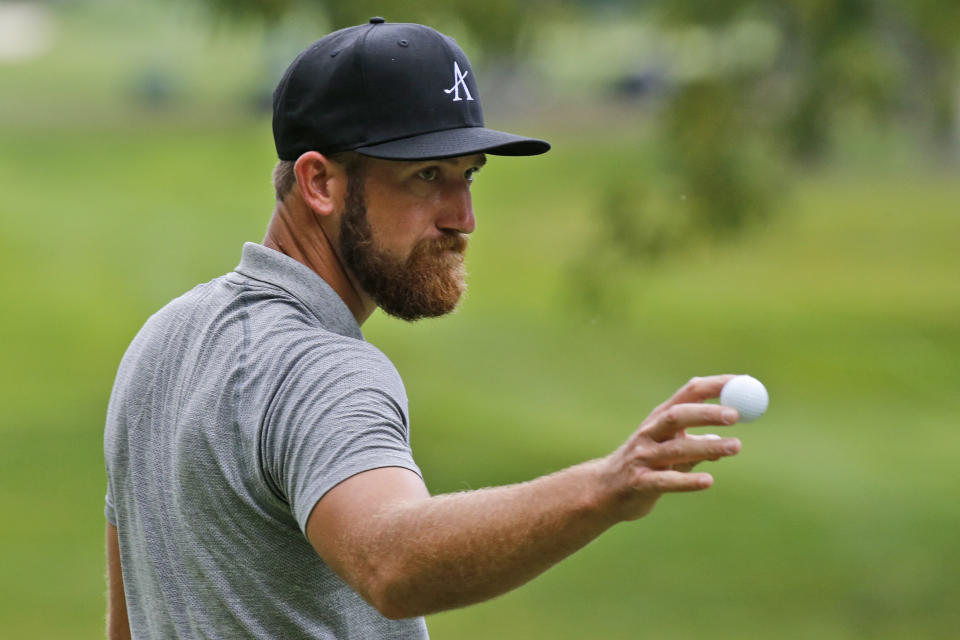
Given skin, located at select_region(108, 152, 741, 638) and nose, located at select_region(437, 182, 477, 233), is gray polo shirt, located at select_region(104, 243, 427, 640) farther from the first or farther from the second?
nose, located at select_region(437, 182, 477, 233)

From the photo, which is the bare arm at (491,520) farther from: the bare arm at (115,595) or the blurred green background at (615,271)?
the blurred green background at (615,271)

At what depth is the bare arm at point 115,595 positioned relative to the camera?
2.49m

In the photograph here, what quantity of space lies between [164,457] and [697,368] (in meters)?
12.6

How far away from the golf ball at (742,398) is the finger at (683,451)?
0.41 ft

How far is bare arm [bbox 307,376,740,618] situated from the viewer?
1748 millimetres

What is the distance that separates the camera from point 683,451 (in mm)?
1732

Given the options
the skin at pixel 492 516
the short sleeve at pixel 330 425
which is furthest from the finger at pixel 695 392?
the short sleeve at pixel 330 425

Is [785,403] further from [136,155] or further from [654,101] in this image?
[136,155]

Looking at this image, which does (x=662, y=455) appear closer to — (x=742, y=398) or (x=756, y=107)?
(x=742, y=398)

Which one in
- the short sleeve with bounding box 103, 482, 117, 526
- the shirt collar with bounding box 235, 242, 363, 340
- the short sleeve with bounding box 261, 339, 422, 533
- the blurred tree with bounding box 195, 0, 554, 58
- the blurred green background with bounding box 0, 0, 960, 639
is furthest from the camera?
the blurred green background with bounding box 0, 0, 960, 639

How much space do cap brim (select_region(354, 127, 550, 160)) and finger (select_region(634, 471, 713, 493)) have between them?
0.69m

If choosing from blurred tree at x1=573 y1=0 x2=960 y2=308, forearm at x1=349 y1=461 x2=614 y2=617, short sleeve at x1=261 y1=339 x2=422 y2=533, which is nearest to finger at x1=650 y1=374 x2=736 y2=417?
forearm at x1=349 y1=461 x2=614 y2=617

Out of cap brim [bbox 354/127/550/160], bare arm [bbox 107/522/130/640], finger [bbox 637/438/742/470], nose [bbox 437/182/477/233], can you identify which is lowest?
bare arm [bbox 107/522/130/640]

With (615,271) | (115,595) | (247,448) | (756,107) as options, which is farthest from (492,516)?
(615,271)
